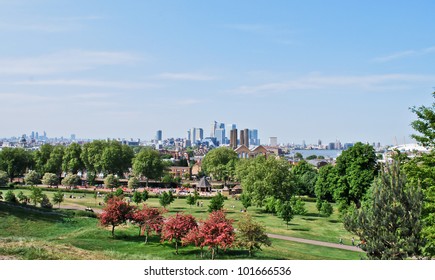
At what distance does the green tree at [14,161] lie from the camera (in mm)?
85062

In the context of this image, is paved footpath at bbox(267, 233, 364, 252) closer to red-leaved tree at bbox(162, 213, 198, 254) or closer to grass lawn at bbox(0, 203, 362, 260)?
grass lawn at bbox(0, 203, 362, 260)

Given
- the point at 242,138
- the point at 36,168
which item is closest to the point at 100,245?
the point at 36,168

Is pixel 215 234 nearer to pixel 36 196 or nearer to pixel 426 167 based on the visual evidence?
pixel 426 167

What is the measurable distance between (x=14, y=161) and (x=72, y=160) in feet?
38.0

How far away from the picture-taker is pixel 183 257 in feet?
84.9

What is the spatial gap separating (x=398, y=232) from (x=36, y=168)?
277 ft

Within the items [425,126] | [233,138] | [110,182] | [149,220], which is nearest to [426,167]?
[425,126]

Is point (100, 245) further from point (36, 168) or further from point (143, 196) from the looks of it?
point (36, 168)

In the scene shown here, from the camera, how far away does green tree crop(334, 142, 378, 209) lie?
44031 millimetres

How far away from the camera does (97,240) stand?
2978 centimetres

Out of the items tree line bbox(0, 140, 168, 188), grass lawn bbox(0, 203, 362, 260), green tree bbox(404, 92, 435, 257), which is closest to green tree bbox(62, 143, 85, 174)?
tree line bbox(0, 140, 168, 188)

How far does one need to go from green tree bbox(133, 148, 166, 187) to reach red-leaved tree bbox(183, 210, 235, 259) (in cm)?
6017

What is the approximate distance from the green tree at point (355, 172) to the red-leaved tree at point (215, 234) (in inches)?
899

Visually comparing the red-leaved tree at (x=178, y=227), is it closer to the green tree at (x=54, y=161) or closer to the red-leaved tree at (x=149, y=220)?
the red-leaved tree at (x=149, y=220)
